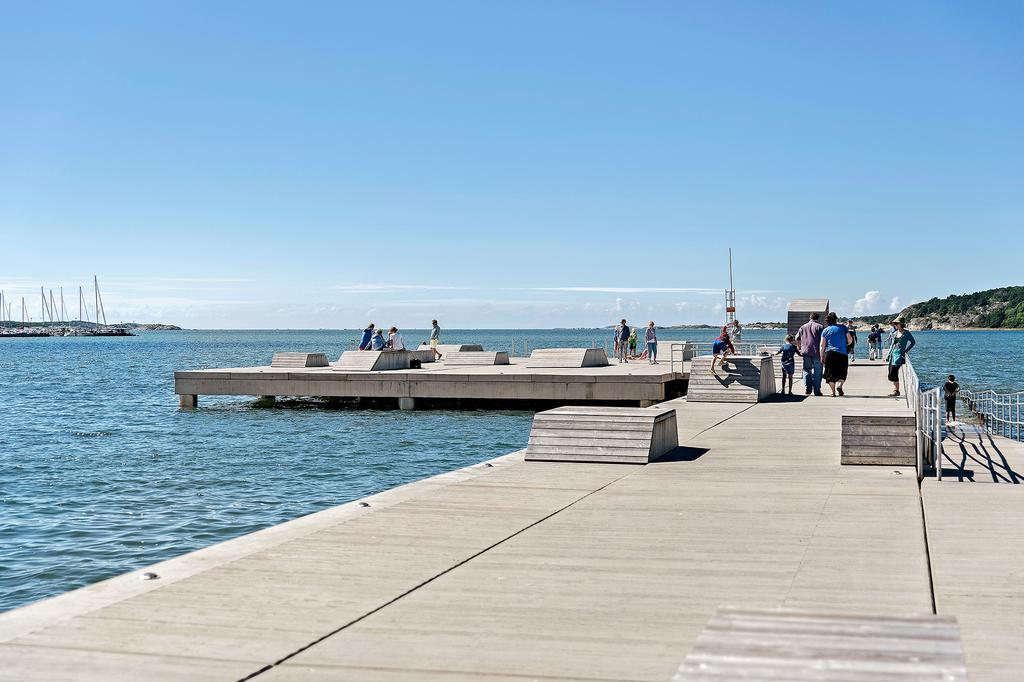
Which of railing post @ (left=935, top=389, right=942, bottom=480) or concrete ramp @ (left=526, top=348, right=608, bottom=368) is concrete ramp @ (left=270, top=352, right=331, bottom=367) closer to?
concrete ramp @ (left=526, top=348, right=608, bottom=368)

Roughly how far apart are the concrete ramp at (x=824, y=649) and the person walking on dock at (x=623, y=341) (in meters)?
37.3

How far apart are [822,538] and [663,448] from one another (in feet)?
17.9

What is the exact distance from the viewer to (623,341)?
4241 cm

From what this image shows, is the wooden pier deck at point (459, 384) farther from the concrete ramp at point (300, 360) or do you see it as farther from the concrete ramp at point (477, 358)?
the concrete ramp at point (477, 358)

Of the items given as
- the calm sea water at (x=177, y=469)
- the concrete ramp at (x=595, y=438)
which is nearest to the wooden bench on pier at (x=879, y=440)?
the concrete ramp at (x=595, y=438)

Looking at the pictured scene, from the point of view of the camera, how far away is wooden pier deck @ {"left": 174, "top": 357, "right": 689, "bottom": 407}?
97.1 ft

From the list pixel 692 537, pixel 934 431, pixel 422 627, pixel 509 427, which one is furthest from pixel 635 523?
pixel 509 427

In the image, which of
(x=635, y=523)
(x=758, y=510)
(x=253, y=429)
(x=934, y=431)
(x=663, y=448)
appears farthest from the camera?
(x=253, y=429)

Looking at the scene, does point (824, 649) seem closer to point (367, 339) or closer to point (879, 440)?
point (879, 440)

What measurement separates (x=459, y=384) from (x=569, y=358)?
13.6 feet

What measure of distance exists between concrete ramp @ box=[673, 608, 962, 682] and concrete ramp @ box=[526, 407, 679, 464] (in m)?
8.24

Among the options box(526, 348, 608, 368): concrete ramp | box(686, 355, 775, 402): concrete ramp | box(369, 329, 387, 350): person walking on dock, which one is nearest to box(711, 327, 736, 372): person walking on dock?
box(686, 355, 775, 402): concrete ramp

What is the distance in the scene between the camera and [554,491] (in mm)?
10492

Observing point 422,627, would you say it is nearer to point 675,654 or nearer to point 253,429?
point 675,654
